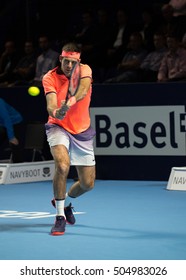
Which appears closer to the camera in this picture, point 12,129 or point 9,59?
point 12,129

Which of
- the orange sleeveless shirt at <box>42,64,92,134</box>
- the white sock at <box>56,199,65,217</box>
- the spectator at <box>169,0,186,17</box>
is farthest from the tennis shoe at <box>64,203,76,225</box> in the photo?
the spectator at <box>169,0,186,17</box>


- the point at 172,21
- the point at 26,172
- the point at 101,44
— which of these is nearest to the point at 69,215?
the point at 26,172

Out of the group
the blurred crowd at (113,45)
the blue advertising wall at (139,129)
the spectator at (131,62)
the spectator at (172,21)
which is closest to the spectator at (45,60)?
the blurred crowd at (113,45)

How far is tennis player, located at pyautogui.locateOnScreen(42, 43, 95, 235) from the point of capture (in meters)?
9.73

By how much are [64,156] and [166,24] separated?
7.30 metres

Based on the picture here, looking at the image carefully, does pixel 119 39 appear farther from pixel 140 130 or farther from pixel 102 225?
pixel 102 225

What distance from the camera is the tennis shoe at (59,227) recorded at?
972cm

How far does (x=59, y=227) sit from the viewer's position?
973 cm

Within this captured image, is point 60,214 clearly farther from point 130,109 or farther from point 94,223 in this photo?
point 130,109

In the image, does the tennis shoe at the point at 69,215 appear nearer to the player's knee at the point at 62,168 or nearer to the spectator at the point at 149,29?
the player's knee at the point at 62,168

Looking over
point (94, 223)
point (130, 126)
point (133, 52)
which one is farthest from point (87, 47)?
point (94, 223)

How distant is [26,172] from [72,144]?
591cm

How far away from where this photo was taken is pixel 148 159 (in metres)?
15.5

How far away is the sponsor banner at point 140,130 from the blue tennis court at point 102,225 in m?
0.75
